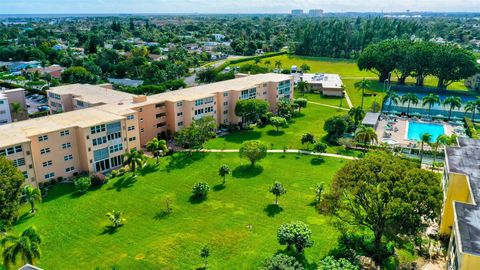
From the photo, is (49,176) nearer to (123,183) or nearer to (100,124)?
(100,124)

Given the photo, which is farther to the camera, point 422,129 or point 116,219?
point 422,129

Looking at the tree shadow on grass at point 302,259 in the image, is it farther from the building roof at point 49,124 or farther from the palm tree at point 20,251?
the building roof at point 49,124

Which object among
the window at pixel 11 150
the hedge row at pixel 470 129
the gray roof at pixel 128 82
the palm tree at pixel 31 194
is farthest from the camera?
the gray roof at pixel 128 82

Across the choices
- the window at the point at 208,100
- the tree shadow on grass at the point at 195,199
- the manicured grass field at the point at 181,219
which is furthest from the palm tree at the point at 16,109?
the tree shadow on grass at the point at 195,199

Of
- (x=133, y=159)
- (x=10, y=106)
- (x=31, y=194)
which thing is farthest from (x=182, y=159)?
(x=10, y=106)

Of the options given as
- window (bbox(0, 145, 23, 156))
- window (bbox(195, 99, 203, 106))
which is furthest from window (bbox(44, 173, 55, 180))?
window (bbox(195, 99, 203, 106))
